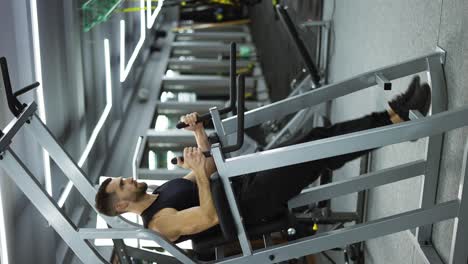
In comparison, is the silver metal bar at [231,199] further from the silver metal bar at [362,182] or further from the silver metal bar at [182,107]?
the silver metal bar at [182,107]

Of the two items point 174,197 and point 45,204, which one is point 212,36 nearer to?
point 174,197

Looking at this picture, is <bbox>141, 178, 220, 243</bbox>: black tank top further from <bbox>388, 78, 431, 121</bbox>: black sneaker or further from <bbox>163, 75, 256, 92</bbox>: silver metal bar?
<bbox>163, 75, 256, 92</bbox>: silver metal bar

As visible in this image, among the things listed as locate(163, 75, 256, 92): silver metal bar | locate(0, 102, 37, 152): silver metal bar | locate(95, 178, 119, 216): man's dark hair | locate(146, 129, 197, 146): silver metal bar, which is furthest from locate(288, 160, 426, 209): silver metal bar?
locate(163, 75, 256, 92): silver metal bar

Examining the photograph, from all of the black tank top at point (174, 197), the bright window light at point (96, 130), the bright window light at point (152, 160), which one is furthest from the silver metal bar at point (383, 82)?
the bright window light at point (152, 160)

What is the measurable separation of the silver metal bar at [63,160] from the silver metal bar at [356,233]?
1.68 feet

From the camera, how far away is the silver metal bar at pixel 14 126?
2.39m

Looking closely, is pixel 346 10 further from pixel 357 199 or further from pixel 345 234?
pixel 345 234

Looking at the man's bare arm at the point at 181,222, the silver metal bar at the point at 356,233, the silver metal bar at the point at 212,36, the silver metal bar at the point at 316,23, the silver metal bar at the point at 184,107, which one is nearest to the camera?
the silver metal bar at the point at 356,233

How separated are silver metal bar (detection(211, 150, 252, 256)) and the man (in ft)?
0.58

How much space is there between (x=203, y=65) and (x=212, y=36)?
1.40m

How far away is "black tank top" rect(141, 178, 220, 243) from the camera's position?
2.88 meters

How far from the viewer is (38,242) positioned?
12.1ft

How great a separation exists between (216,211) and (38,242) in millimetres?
1487

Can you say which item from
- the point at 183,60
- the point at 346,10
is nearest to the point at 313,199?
the point at 346,10
